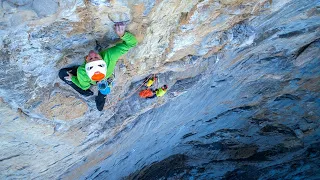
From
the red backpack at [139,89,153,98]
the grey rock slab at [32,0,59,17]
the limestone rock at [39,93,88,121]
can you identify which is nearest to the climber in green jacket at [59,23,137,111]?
the limestone rock at [39,93,88,121]

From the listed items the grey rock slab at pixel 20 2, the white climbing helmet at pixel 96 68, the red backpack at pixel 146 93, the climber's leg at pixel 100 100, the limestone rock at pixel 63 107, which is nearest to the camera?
the grey rock slab at pixel 20 2

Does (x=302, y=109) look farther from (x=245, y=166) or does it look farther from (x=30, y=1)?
(x=30, y=1)

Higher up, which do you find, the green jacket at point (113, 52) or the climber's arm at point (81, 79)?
the green jacket at point (113, 52)

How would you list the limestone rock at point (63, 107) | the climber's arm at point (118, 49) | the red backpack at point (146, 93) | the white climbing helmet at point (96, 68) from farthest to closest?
the red backpack at point (146, 93) → the limestone rock at point (63, 107) → the climber's arm at point (118, 49) → the white climbing helmet at point (96, 68)

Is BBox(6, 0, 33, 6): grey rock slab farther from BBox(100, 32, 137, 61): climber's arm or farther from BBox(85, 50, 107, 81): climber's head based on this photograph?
BBox(100, 32, 137, 61): climber's arm

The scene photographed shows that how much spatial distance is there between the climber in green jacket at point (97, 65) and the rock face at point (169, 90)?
0.12 m

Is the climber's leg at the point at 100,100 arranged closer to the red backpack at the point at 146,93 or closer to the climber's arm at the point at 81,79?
the climber's arm at the point at 81,79

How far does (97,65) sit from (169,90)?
75.3 inches

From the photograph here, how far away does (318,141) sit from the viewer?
642cm

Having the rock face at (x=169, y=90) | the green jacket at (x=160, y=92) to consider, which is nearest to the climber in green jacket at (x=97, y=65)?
the rock face at (x=169, y=90)

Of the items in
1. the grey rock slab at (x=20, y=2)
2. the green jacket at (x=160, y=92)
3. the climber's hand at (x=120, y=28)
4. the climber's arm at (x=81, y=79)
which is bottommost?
the green jacket at (x=160, y=92)

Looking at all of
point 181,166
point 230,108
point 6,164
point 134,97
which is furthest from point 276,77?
point 6,164

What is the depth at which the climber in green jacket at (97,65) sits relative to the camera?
2.73 m

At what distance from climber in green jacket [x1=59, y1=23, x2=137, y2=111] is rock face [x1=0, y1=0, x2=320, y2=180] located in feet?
0.39
